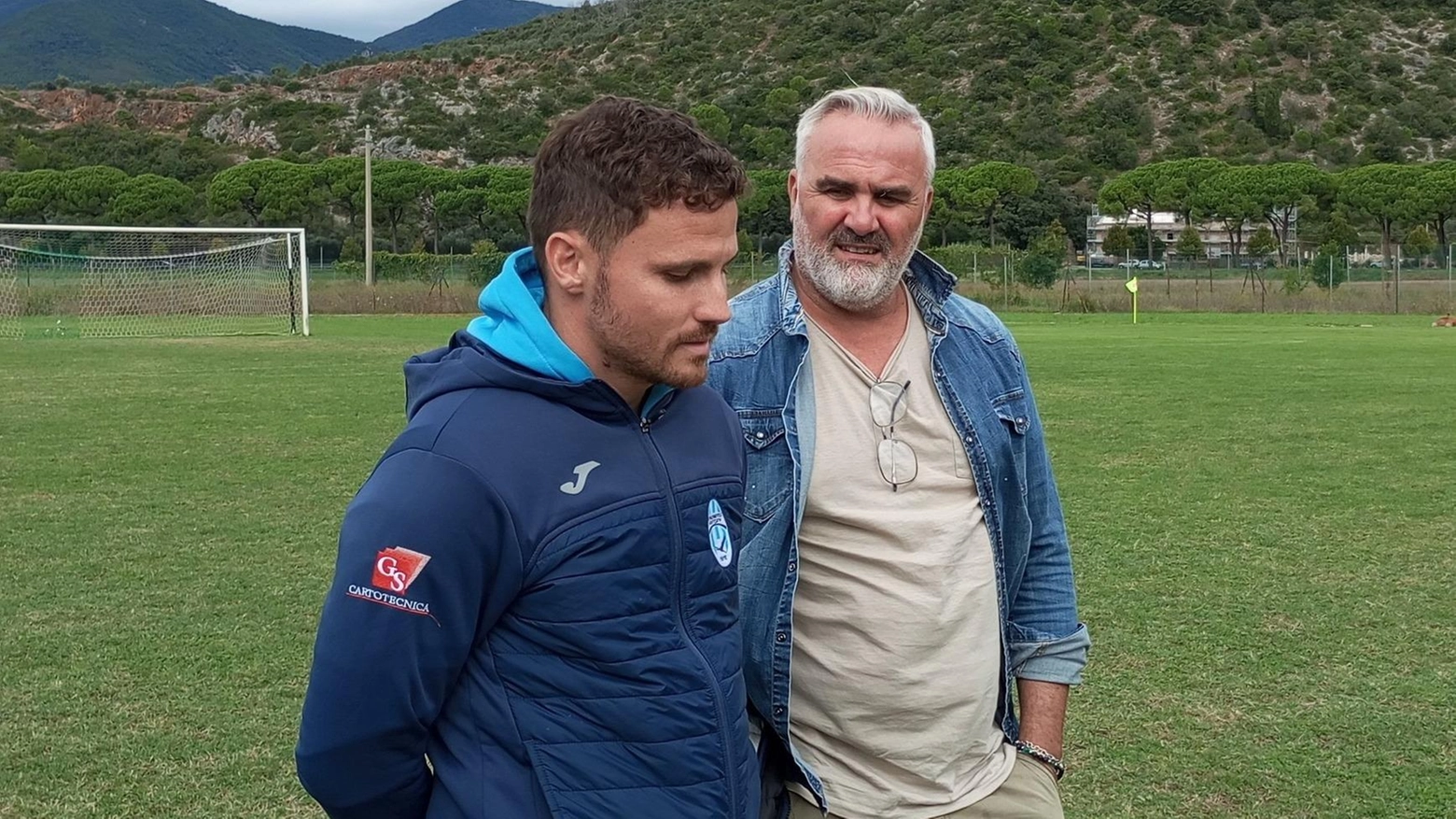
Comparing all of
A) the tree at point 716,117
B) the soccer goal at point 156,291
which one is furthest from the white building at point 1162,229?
the soccer goal at point 156,291

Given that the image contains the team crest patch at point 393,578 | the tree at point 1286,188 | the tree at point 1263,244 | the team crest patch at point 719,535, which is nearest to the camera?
the team crest patch at point 393,578

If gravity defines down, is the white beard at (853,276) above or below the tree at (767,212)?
below

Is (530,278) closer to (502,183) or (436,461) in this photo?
(436,461)

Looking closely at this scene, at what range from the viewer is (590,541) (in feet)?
5.54

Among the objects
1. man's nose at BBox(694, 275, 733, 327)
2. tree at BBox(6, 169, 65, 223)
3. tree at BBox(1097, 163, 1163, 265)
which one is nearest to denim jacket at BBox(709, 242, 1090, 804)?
man's nose at BBox(694, 275, 733, 327)

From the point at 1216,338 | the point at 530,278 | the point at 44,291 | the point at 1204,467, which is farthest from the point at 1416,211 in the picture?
the point at 530,278

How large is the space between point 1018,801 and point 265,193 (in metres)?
65.9

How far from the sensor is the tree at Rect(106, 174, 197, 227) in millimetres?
62312

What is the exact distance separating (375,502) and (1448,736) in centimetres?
405

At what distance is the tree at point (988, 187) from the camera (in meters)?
60.2

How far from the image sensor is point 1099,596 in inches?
248

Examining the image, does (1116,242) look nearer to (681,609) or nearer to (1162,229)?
(1162,229)

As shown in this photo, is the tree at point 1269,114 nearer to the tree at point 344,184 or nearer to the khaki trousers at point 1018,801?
the tree at point 344,184

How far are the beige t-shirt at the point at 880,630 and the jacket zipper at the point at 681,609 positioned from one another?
558 millimetres
